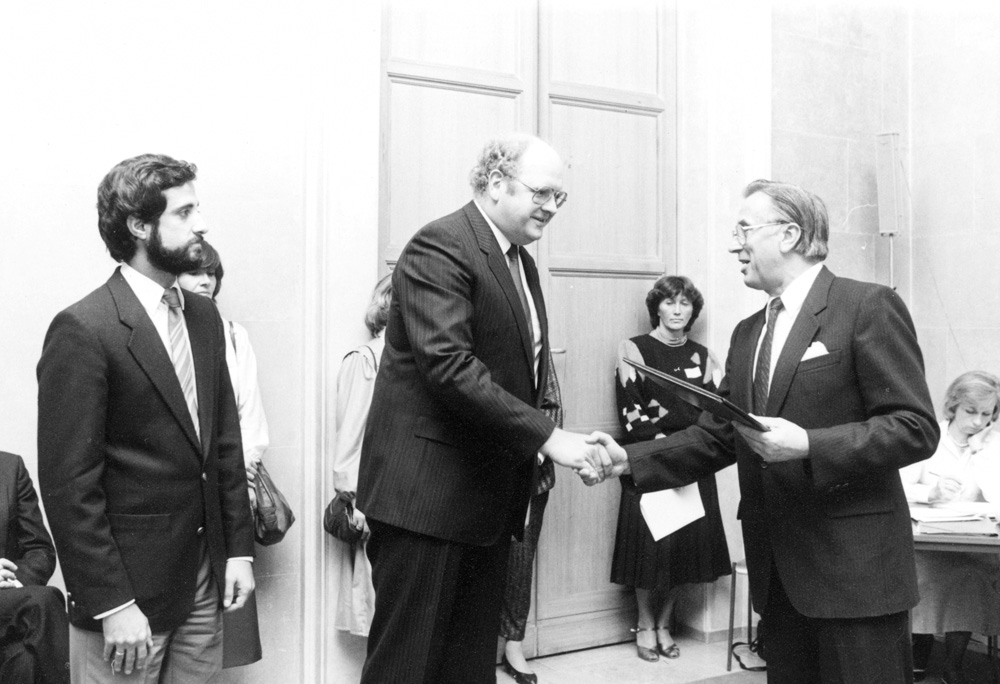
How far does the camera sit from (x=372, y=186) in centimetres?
397

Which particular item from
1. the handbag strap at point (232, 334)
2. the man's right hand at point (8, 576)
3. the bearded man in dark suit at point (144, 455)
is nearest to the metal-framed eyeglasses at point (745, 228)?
the bearded man in dark suit at point (144, 455)

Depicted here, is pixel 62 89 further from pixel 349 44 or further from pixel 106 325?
pixel 106 325

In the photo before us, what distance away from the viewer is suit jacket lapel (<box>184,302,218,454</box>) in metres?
2.39

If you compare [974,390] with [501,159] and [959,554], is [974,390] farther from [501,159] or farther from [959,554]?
[501,159]

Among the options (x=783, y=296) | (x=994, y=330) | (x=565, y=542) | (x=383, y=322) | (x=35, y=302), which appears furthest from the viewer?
(x=994, y=330)

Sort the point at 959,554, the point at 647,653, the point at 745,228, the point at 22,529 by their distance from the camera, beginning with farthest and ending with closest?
the point at 647,653, the point at 959,554, the point at 22,529, the point at 745,228

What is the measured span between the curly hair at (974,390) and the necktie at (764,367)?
224 cm

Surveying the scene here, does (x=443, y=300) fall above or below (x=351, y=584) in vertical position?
above

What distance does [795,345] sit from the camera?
245cm

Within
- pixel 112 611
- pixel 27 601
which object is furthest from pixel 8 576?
pixel 112 611

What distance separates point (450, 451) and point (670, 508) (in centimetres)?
86

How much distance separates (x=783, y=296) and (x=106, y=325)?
165 centimetres

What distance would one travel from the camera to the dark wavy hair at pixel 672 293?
4707 millimetres

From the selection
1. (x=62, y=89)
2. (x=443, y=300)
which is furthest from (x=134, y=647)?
(x=62, y=89)
